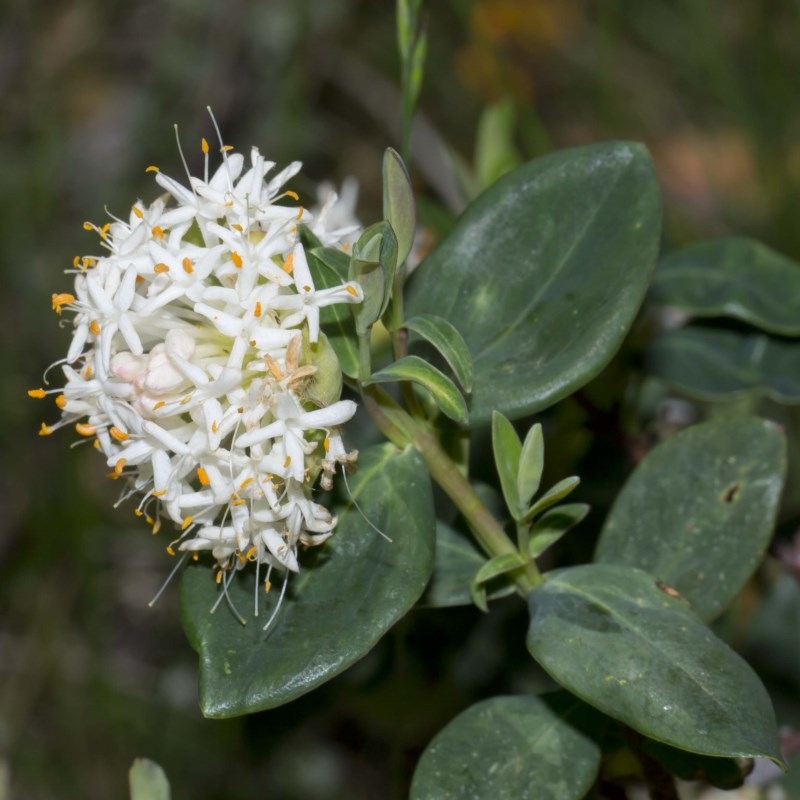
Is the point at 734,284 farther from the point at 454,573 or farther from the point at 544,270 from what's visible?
the point at 454,573

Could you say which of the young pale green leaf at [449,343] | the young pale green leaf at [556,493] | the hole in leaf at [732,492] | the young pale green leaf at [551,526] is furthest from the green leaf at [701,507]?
the young pale green leaf at [449,343]

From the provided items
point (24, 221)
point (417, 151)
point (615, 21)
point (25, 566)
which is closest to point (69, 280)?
point (24, 221)

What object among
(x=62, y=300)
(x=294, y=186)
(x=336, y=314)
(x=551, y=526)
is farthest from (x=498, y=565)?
(x=294, y=186)

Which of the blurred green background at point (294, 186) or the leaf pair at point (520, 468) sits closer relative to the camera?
the leaf pair at point (520, 468)

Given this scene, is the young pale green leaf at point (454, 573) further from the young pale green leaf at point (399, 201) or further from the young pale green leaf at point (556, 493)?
the young pale green leaf at point (399, 201)

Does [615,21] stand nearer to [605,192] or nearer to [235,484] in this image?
[605,192]

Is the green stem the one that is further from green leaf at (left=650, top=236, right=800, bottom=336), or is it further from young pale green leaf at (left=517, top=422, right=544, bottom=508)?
green leaf at (left=650, top=236, right=800, bottom=336)
